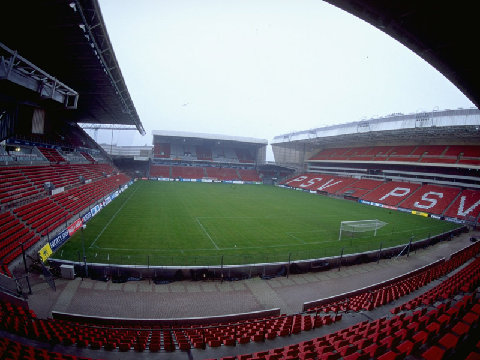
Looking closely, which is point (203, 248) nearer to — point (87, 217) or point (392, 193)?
point (87, 217)

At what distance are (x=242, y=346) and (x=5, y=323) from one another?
711 cm

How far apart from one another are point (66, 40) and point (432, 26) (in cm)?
1893

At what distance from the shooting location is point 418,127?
122ft

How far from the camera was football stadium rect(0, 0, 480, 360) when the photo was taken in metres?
6.77

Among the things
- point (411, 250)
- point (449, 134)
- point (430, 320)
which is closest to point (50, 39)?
point (430, 320)

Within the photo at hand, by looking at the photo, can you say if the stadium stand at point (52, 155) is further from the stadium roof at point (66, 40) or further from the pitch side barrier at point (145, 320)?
the pitch side barrier at point (145, 320)

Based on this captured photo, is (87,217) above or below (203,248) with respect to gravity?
above

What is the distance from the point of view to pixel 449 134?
39.8 meters

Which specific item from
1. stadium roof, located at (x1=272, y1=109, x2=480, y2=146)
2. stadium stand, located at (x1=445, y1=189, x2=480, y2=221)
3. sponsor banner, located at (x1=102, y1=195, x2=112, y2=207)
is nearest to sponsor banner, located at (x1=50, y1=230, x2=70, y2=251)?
sponsor banner, located at (x1=102, y1=195, x2=112, y2=207)

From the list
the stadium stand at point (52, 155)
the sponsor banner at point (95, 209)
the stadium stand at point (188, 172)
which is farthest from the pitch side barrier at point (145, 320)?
the stadium stand at point (188, 172)

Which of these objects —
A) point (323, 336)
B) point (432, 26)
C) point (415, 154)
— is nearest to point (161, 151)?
point (415, 154)

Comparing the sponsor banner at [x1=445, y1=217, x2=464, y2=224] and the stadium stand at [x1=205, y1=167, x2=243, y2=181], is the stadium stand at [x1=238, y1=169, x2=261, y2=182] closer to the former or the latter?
the stadium stand at [x1=205, y1=167, x2=243, y2=181]

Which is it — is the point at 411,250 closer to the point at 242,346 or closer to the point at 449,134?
the point at 242,346

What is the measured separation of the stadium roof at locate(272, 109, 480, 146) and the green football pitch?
1365 cm
